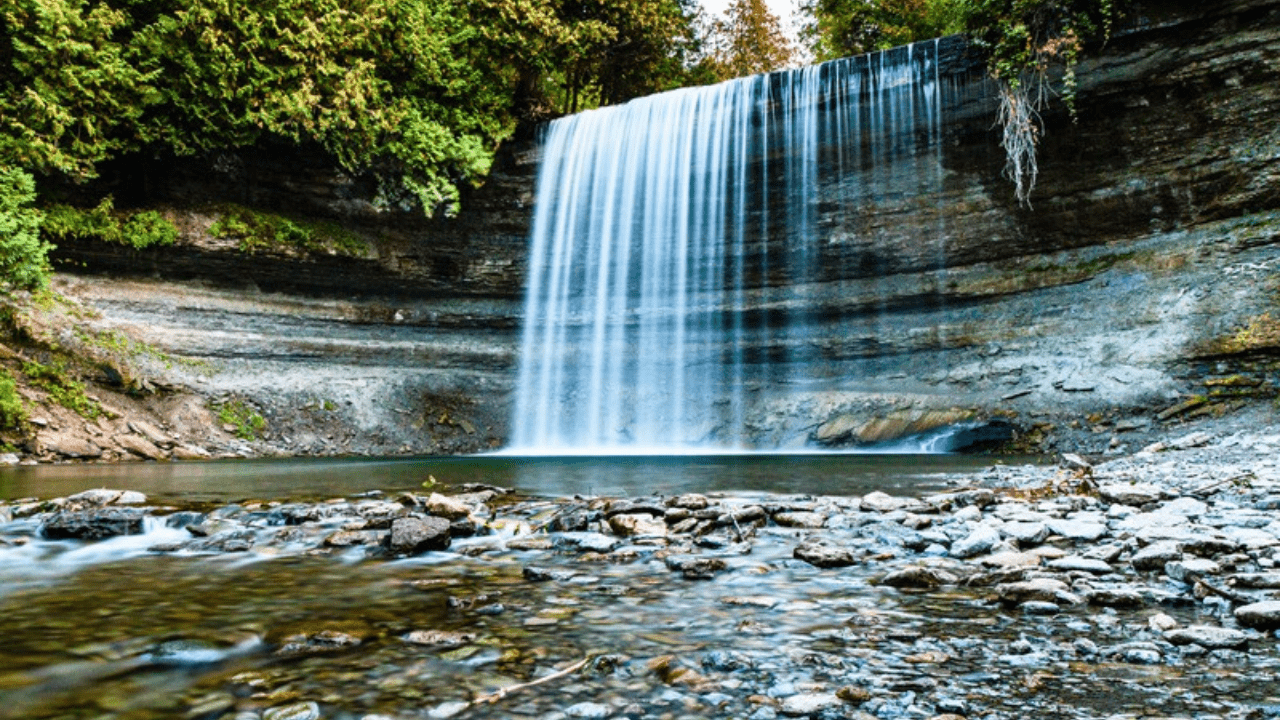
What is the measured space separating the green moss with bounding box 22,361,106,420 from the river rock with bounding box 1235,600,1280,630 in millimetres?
15865

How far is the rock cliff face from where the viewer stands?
1333 cm

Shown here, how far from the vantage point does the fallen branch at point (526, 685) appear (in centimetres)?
218

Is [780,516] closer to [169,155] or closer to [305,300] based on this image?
[305,300]

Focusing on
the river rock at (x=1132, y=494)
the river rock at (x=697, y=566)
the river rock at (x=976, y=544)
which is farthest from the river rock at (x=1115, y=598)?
the river rock at (x=1132, y=494)

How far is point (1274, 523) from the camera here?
4195 mm

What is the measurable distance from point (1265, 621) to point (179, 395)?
16872 mm

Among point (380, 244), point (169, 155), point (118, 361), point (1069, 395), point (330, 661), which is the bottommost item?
point (330, 661)

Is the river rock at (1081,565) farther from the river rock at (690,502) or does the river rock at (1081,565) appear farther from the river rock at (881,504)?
the river rock at (690,502)

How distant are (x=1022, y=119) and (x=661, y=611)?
15143 mm

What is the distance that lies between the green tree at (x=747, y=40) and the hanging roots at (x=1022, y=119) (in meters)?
16.1

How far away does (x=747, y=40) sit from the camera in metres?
29.8

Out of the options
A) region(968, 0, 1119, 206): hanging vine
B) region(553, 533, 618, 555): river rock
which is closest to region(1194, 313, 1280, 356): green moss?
region(968, 0, 1119, 206): hanging vine

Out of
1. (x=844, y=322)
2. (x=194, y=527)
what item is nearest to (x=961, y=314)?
(x=844, y=322)

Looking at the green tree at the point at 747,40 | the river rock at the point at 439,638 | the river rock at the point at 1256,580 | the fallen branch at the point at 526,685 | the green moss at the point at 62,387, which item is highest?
the green tree at the point at 747,40
